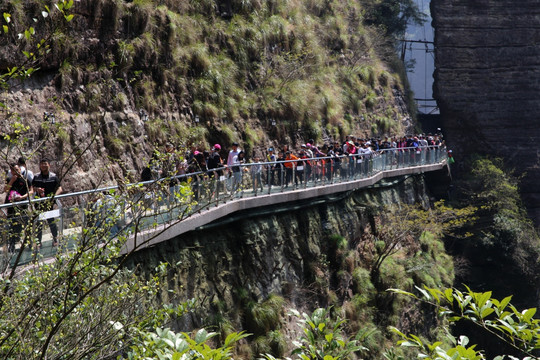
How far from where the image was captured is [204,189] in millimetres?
12688

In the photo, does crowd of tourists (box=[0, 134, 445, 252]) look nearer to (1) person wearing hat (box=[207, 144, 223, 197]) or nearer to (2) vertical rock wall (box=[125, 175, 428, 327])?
(1) person wearing hat (box=[207, 144, 223, 197])

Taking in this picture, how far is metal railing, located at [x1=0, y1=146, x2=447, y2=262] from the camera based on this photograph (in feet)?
24.4

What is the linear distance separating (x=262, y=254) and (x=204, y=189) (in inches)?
169

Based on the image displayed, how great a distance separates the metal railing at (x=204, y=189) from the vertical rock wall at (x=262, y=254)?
876mm

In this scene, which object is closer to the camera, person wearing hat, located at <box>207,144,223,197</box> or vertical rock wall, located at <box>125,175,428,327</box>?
person wearing hat, located at <box>207,144,223,197</box>

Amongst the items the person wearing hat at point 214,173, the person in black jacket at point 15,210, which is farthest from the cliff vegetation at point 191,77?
the person in black jacket at point 15,210

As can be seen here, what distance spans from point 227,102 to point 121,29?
467 centimetres

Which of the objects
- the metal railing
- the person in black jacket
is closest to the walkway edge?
the metal railing

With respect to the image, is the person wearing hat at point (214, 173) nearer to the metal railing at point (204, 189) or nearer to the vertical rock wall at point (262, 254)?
the metal railing at point (204, 189)

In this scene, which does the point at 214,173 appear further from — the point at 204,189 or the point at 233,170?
the point at 233,170

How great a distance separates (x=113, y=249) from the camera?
238 inches

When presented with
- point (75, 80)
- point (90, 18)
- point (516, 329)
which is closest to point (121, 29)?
point (90, 18)

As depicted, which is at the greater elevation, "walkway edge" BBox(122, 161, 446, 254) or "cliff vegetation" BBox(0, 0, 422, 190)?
"cliff vegetation" BBox(0, 0, 422, 190)

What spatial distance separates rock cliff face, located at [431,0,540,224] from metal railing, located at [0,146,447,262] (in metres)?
14.5
